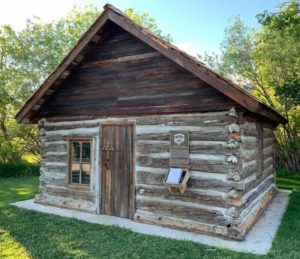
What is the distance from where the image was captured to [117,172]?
25.7 feet

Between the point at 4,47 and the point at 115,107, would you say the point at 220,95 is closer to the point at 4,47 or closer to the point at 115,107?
the point at 115,107

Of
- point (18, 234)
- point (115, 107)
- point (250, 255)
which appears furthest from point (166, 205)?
point (18, 234)

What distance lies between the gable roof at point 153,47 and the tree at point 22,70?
1181cm

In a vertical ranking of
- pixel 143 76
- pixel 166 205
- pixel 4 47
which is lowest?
pixel 166 205

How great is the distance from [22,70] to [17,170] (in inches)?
292

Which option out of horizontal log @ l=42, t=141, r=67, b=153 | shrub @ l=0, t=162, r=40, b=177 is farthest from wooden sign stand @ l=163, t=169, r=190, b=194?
shrub @ l=0, t=162, r=40, b=177

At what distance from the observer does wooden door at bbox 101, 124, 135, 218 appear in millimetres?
7621

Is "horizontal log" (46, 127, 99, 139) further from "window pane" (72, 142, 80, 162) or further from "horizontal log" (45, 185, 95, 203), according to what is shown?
"horizontal log" (45, 185, 95, 203)

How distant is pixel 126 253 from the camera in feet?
17.3

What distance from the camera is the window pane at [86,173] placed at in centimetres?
838

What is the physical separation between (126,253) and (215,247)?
1.71 meters

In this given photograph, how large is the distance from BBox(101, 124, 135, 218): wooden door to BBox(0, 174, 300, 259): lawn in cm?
98

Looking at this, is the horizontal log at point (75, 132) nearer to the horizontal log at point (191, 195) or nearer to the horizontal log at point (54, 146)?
the horizontal log at point (54, 146)

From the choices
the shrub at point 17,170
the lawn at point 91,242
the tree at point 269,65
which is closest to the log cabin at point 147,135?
the lawn at point 91,242
